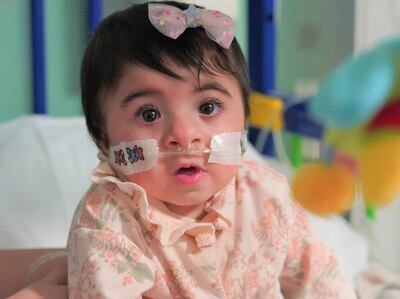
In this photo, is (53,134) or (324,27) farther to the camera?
(324,27)

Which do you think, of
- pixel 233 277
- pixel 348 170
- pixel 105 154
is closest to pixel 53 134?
pixel 105 154

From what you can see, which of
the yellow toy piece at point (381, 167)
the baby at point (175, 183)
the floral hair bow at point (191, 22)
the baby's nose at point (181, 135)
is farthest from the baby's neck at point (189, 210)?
the yellow toy piece at point (381, 167)

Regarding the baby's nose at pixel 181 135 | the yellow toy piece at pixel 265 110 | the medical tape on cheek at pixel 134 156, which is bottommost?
the yellow toy piece at pixel 265 110

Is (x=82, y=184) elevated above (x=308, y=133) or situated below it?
below

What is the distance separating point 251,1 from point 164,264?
1032mm

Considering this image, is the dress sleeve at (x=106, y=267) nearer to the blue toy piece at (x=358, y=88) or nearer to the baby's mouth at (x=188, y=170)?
the baby's mouth at (x=188, y=170)

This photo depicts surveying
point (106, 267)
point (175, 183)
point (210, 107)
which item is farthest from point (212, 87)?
point (106, 267)

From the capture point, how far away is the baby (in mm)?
901

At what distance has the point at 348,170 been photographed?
439 mm

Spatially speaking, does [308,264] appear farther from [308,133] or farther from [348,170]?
[348,170]

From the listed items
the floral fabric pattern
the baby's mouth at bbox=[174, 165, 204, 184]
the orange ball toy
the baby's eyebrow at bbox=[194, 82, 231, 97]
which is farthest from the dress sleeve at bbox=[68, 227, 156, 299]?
the orange ball toy

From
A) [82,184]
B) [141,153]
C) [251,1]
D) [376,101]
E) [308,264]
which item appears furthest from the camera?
[251,1]

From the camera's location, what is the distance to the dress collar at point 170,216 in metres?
0.94

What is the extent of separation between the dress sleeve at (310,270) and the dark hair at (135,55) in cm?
21
